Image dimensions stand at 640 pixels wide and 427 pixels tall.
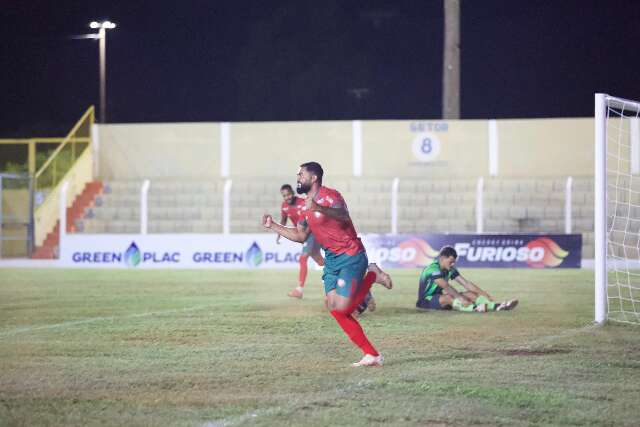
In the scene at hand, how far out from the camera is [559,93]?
49.2 m

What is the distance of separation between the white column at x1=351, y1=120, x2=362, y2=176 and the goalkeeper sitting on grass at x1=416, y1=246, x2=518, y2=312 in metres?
18.4

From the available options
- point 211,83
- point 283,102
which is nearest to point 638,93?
point 283,102

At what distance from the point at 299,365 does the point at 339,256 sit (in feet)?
3.51

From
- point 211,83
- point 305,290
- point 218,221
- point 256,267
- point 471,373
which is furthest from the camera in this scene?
point 211,83

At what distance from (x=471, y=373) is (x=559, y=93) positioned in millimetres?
42671

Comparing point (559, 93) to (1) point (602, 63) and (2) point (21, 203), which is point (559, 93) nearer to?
(1) point (602, 63)

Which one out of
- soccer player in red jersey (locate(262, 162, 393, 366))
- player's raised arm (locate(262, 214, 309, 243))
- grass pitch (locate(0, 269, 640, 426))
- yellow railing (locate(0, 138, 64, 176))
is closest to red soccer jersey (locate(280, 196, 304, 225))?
grass pitch (locate(0, 269, 640, 426))

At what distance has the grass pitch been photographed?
6.98m

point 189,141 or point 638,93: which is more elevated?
point 638,93

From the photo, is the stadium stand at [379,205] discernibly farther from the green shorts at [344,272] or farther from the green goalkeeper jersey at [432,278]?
the green shorts at [344,272]

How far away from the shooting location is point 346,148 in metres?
32.8

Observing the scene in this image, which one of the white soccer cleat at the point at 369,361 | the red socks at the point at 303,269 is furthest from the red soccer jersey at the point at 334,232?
the red socks at the point at 303,269

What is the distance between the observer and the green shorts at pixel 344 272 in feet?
29.7

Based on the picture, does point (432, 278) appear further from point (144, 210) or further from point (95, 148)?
point (95, 148)
